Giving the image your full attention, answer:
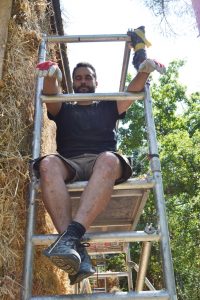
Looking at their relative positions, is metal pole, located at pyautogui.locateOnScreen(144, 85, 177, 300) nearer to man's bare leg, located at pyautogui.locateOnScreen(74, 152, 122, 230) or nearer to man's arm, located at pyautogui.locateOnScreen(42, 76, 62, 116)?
man's bare leg, located at pyautogui.locateOnScreen(74, 152, 122, 230)

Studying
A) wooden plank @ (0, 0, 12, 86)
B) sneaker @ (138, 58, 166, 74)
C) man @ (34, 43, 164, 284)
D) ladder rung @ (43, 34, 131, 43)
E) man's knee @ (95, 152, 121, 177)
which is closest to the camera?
man @ (34, 43, 164, 284)

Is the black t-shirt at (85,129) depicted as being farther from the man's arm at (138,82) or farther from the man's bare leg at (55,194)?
the man's bare leg at (55,194)

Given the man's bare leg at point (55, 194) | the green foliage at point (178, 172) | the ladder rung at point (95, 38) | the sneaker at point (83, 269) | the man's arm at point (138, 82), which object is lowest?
the sneaker at point (83, 269)

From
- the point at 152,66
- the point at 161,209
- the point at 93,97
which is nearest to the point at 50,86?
the point at 93,97

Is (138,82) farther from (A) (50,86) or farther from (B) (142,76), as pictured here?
(A) (50,86)

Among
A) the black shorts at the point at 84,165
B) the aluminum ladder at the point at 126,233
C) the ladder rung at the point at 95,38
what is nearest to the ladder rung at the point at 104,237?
the aluminum ladder at the point at 126,233

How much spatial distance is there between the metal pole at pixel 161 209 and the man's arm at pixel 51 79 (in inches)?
24.3

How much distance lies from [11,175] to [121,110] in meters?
1.07

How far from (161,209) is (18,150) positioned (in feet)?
3.09

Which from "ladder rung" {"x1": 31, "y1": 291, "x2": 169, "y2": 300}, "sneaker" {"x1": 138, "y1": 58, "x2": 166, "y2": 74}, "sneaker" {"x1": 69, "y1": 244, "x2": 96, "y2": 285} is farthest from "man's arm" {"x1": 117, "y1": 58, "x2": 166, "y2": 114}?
"ladder rung" {"x1": 31, "y1": 291, "x2": 169, "y2": 300}

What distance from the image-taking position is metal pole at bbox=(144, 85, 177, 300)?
1.87 m

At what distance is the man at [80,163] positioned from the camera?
6.10 ft

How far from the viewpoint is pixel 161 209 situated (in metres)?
2.09

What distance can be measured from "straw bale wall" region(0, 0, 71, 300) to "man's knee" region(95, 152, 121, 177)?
458mm
